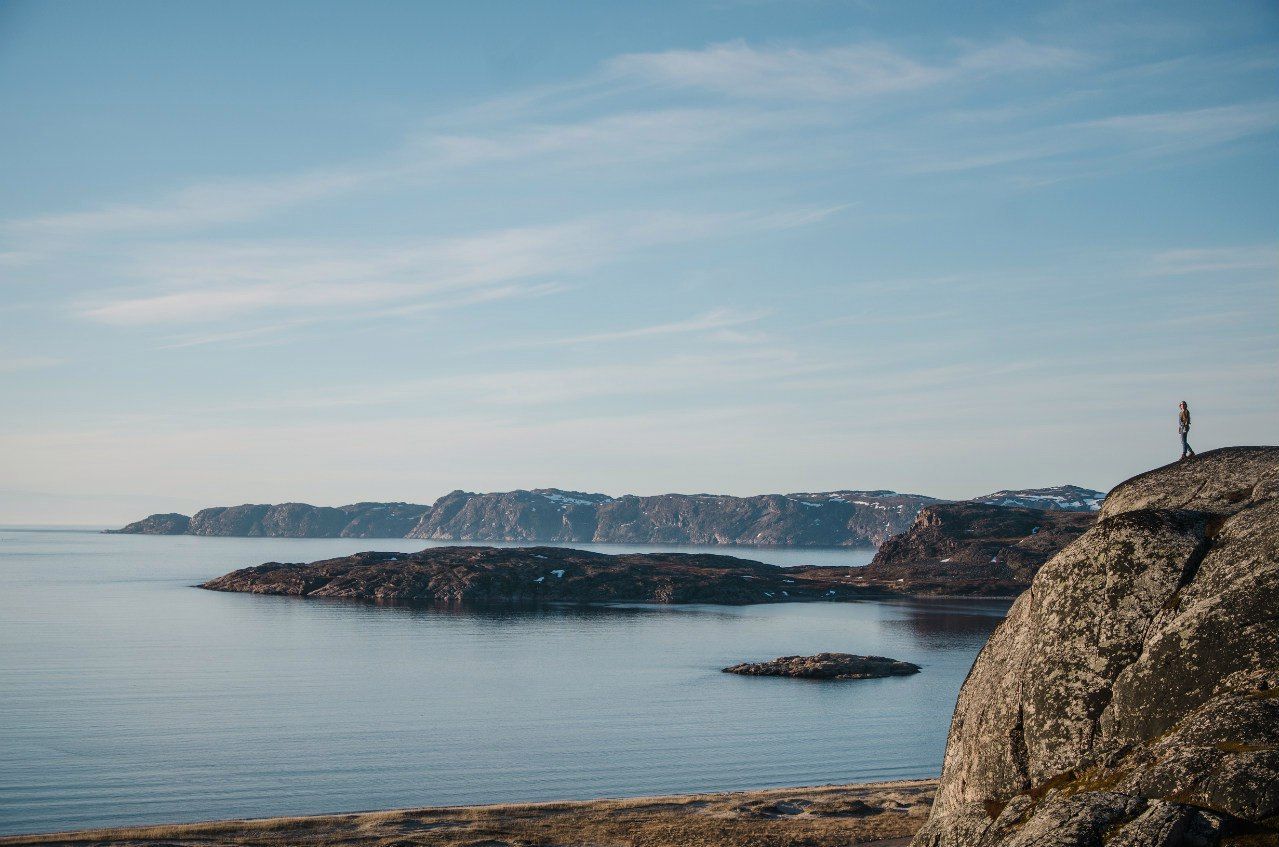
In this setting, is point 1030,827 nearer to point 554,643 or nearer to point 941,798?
point 941,798

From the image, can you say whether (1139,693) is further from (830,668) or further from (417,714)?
(830,668)

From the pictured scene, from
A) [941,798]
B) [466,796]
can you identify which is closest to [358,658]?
[466,796]

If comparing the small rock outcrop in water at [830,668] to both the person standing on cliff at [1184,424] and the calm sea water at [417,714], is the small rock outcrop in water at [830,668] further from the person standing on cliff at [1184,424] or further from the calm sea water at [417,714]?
the person standing on cliff at [1184,424]

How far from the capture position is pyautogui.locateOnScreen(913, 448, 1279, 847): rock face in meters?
14.8

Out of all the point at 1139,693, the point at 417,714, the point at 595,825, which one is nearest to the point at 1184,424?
the point at 1139,693

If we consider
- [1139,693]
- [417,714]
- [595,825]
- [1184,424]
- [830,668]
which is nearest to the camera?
[1139,693]

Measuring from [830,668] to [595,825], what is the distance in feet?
204

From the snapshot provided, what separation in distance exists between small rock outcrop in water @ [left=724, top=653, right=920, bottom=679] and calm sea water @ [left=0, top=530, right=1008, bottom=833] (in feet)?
10.8

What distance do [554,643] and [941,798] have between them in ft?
351

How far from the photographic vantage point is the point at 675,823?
4053cm

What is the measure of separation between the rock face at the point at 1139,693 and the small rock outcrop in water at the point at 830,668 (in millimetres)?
78610

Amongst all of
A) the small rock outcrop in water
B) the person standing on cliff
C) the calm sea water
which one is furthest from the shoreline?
the small rock outcrop in water

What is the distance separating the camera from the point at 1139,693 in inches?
696

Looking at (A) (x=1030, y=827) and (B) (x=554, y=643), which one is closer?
(A) (x=1030, y=827)
